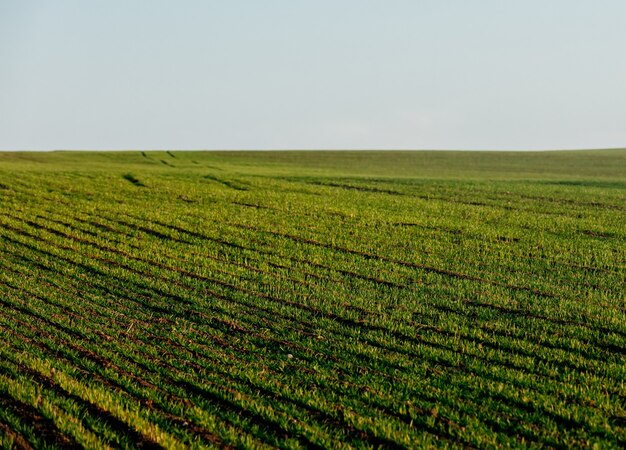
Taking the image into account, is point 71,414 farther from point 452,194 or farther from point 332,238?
point 452,194

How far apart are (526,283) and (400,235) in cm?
698

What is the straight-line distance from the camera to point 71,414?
8.71 m

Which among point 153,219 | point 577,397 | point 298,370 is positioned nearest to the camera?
point 577,397

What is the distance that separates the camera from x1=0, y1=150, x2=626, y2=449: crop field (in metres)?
8.60

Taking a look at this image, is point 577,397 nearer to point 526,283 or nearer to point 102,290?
point 526,283

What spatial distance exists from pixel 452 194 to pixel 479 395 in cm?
2780

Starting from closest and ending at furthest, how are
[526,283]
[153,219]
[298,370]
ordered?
[298,370], [526,283], [153,219]

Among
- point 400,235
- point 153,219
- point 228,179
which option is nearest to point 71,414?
point 400,235

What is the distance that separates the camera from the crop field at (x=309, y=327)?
339 inches

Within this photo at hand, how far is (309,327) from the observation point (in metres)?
13.0

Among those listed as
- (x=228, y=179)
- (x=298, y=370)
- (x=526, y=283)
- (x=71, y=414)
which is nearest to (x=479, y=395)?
(x=298, y=370)

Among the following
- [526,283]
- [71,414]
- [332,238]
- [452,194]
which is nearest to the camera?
[71,414]

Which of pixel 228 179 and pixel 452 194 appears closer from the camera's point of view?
pixel 452 194

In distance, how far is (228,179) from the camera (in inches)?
1636
